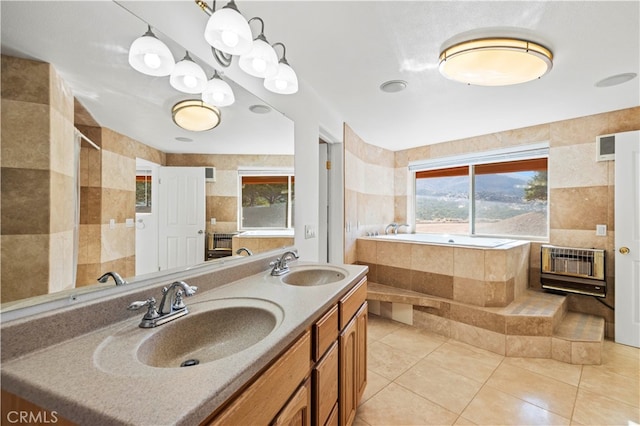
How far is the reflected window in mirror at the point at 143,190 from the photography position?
45.0 inches

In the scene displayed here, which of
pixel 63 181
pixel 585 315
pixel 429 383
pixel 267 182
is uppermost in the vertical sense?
pixel 267 182

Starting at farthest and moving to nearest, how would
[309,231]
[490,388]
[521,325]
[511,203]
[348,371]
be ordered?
[511,203] < [521,325] < [309,231] < [490,388] < [348,371]

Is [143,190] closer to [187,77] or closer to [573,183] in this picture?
[187,77]

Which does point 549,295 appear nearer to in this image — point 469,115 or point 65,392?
point 469,115

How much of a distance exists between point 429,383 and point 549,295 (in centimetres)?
198

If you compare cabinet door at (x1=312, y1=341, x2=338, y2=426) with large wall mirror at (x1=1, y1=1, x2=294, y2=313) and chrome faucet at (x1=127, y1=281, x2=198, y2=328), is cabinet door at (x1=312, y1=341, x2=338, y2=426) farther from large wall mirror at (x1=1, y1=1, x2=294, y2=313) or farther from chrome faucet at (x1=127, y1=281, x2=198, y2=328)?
large wall mirror at (x1=1, y1=1, x2=294, y2=313)

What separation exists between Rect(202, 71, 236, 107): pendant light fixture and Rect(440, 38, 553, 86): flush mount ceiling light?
1.37 m

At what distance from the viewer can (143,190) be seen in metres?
1.16

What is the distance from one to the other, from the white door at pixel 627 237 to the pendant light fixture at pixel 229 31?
139 inches

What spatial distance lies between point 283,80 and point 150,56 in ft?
2.24

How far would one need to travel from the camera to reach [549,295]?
307 cm

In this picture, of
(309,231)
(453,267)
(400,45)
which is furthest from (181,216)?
(453,267)

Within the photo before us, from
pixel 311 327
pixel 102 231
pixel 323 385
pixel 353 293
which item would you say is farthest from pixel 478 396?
pixel 102 231

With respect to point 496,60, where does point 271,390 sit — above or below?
below
